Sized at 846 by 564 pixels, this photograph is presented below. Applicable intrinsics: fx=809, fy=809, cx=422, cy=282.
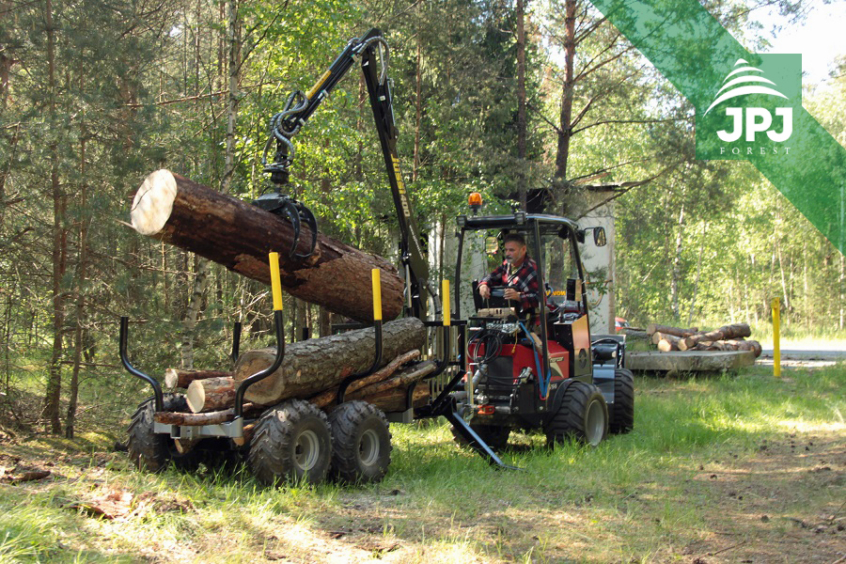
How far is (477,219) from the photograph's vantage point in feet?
27.3

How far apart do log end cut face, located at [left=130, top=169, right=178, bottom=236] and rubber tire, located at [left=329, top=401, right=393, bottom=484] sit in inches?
79.4

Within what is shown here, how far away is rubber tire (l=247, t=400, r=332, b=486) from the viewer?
5742 mm

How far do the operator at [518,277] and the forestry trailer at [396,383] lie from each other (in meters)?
0.11

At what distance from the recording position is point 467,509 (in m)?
Answer: 5.63

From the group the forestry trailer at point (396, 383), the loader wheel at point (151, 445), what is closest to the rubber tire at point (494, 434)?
the forestry trailer at point (396, 383)

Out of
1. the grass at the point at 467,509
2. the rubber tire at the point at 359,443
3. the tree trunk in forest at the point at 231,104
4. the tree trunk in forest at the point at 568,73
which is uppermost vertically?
the tree trunk in forest at the point at 568,73

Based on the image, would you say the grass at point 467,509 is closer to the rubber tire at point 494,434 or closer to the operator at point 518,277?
the rubber tire at point 494,434

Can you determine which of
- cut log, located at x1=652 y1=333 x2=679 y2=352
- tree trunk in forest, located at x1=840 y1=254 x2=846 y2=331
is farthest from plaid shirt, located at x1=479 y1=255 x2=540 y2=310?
tree trunk in forest, located at x1=840 y1=254 x2=846 y2=331

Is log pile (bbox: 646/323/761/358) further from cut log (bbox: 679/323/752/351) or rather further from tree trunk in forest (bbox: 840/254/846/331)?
tree trunk in forest (bbox: 840/254/846/331)

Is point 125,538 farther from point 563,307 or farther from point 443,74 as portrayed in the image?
point 443,74

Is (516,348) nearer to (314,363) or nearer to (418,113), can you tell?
(314,363)

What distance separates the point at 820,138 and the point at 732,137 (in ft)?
58.8

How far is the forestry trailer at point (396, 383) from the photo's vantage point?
5.97m

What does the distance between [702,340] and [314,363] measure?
13829 millimetres
